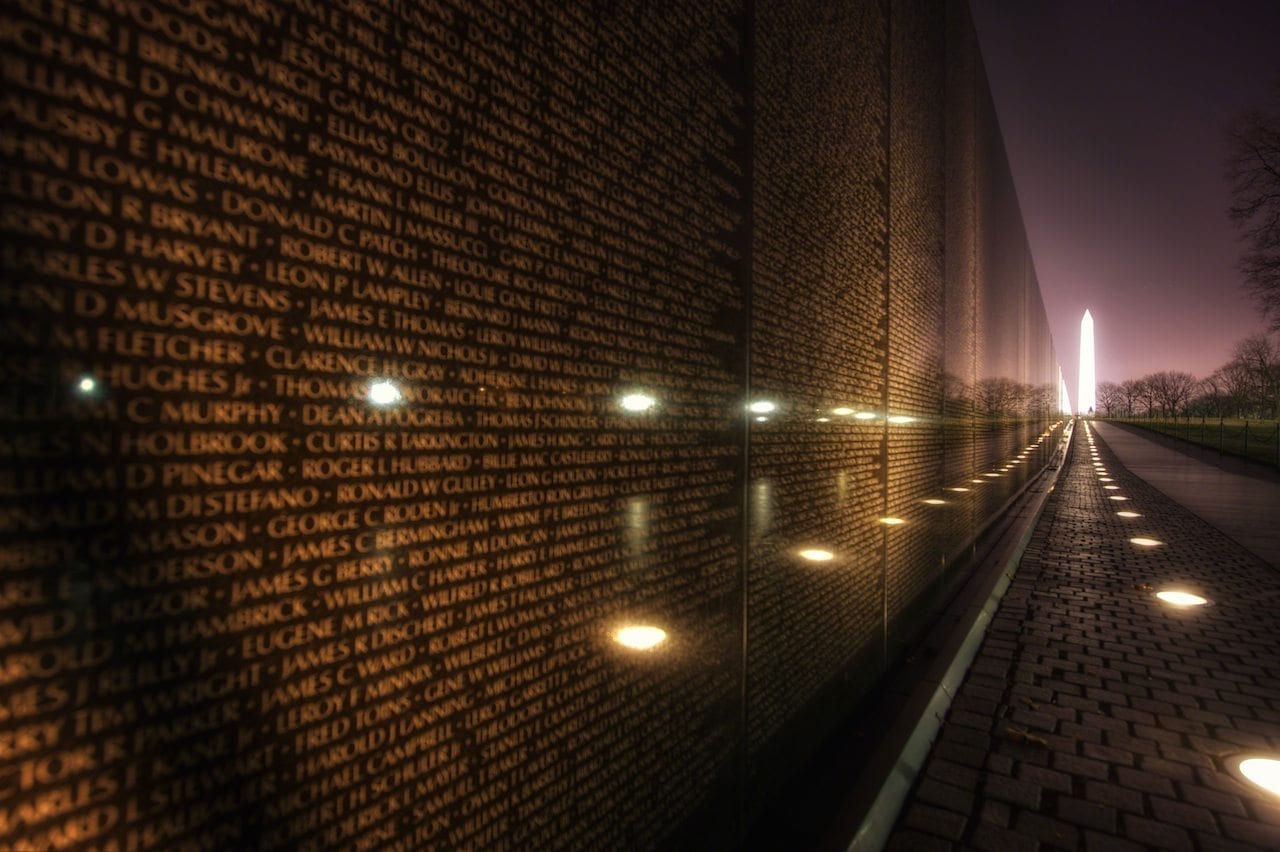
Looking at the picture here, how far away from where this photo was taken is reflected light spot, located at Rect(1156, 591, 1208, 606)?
6.68 metres

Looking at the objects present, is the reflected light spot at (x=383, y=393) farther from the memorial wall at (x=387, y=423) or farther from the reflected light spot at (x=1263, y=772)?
the reflected light spot at (x=1263, y=772)

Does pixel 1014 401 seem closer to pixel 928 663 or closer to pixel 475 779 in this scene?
pixel 928 663

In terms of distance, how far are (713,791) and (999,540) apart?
379 inches

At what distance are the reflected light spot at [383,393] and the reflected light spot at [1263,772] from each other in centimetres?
478

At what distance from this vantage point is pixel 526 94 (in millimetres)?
1829

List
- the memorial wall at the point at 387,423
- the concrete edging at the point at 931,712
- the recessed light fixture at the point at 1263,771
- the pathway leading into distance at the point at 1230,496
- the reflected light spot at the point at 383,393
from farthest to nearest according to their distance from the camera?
the pathway leading into distance at the point at 1230,496 → the recessed light fixture at the point at 1263,771 → the concrete edging at the point at 931,712 → the reflected light spot at the point at 383,393 → the memorial wall at the point at 387,423

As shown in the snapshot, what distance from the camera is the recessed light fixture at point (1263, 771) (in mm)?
3320

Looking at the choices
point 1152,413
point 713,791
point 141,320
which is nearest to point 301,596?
point 141,320

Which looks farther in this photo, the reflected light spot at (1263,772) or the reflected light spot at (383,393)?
the reflected light spot at (1263,772)

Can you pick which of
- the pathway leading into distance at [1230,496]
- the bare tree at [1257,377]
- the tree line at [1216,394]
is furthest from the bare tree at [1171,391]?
the pathway leading into distance at [1230,496]

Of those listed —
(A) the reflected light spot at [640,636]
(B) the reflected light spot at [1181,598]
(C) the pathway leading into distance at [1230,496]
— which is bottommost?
(C) the pathway leading into distance at [1230,496]

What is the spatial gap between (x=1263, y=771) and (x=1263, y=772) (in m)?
0.01

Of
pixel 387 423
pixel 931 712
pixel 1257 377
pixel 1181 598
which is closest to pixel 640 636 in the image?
pixel 387 423

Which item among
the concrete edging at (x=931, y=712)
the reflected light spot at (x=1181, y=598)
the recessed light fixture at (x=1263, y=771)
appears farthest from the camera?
the reflected light spot at (x=1181, y=598)
